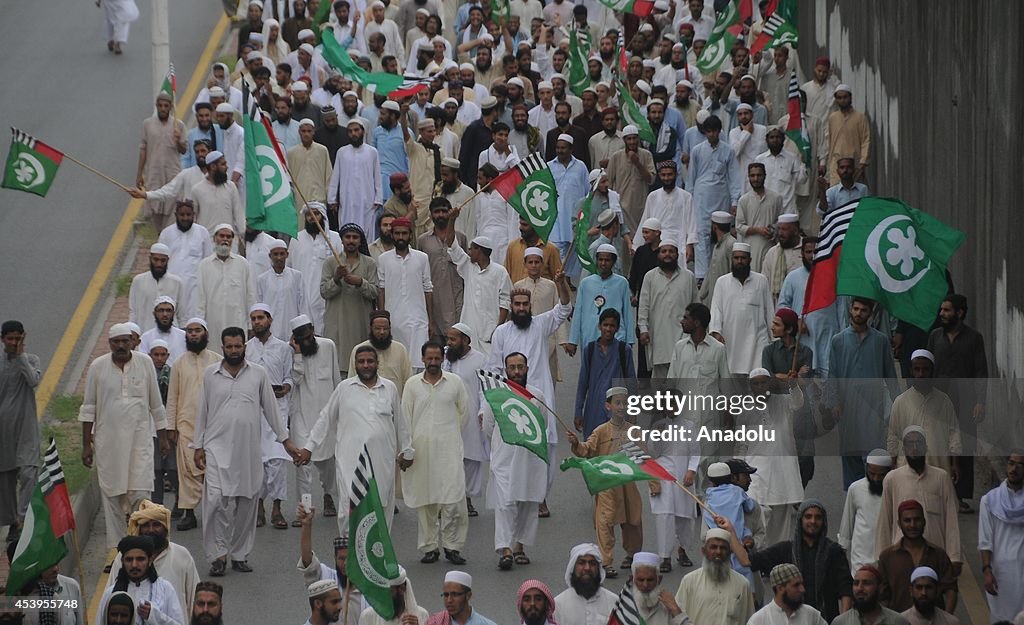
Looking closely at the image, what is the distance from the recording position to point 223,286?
54.2 feet

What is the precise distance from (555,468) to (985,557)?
384 centimetres

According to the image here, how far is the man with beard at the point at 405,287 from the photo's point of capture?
16734 millimetres

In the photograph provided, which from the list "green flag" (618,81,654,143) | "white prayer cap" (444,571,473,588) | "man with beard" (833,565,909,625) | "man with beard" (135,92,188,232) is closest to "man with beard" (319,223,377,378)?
"man with beard" (135,92,188,232)

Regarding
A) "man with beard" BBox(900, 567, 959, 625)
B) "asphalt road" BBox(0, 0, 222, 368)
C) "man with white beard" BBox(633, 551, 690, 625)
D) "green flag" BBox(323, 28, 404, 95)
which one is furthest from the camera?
"green flag" BBox(323, 28, 404, 95)

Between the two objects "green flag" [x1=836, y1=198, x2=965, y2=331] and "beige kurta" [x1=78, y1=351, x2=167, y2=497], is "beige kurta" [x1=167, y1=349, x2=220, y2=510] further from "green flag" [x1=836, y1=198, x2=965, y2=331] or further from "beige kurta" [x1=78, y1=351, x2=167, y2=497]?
"green flag" [x1=836, y1=198, x2=965, y2=331]

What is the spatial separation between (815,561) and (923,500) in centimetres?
110

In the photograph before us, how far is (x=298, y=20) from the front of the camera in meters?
25.4

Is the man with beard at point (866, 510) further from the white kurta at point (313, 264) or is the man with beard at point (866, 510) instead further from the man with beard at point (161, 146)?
the man with beard at point (161, 146)

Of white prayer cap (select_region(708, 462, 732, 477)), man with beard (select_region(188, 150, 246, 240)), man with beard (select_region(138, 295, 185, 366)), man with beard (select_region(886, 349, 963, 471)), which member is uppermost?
man with beard (select_region(188, 150, 246, 240))

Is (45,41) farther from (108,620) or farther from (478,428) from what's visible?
(108,620)

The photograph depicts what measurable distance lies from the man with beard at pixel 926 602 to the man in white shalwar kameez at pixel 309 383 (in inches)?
200

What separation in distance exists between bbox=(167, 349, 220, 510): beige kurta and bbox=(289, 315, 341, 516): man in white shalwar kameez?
76 cm

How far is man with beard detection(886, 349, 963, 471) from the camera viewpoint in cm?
1396

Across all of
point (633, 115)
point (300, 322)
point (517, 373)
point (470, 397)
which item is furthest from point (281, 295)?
point (633, 115)
